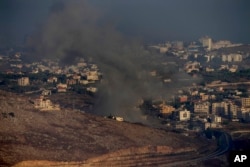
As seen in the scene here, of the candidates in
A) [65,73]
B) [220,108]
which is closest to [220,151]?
[220,108]

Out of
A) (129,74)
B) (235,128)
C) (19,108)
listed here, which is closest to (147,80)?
(129,74)

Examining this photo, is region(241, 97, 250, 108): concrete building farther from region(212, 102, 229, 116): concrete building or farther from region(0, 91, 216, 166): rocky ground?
region(0, 91, 216, 166): rocky ground

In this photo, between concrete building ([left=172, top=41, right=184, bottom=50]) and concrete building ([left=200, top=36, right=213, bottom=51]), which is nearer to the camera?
concrete building ([left=172, top=41, right=184, bottom=50])

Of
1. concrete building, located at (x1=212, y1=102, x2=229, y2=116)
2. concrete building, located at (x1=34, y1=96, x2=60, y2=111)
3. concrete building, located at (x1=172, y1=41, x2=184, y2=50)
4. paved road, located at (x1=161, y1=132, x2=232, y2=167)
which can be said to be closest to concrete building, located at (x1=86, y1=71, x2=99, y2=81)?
concrete building, located at (x1=212, y1=102, x2=229, y2=116)

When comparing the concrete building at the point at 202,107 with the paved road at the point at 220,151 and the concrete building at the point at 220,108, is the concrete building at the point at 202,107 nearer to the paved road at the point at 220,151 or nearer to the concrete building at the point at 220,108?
the concrete building at the point at 220,108

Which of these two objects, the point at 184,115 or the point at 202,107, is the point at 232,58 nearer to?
the point at 202,107

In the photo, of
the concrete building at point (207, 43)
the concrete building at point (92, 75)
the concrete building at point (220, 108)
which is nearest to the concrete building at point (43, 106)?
the concrete building at point (220, 108)

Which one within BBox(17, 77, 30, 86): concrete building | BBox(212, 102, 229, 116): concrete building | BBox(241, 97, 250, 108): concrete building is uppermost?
BBox(17, 77, 30, 86): concrete building
